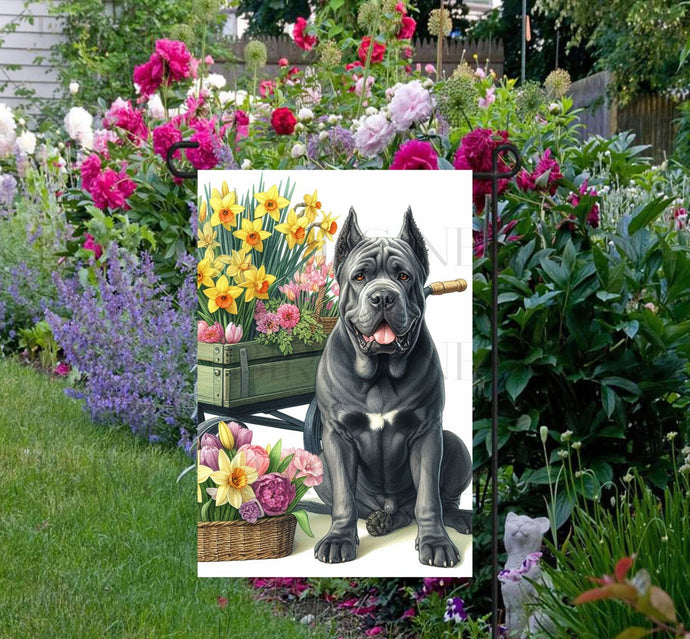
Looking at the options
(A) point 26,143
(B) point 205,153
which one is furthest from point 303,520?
(A) point 26,143

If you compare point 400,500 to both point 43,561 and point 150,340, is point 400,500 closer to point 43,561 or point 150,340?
point 43,561

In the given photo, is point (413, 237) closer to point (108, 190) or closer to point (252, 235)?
point (252, 235)

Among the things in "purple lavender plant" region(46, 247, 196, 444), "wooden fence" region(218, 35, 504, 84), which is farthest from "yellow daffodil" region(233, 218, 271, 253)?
"wooden fence" region(218, 35, 504, 84)

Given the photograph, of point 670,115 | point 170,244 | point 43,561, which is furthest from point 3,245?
point 670,115

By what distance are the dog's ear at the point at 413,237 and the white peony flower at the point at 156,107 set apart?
10.8 feet

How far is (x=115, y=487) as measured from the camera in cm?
323

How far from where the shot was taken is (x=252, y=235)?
212 cm

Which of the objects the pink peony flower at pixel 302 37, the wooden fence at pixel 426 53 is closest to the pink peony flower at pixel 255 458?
the pink peony flower at pixel 302 37

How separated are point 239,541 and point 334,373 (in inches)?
16.1

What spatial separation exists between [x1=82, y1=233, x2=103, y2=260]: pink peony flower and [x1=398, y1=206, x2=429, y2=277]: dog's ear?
2.69 m

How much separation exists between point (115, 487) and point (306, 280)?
1.45 meters

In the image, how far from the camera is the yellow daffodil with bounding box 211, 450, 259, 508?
2.09m

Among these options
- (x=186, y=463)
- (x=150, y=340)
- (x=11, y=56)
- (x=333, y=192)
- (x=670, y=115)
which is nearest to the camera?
(x=333, y=192)

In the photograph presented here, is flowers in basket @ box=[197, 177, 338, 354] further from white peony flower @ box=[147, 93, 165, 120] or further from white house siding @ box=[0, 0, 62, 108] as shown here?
white house siding @ box=[0, 0, 62, 108]
